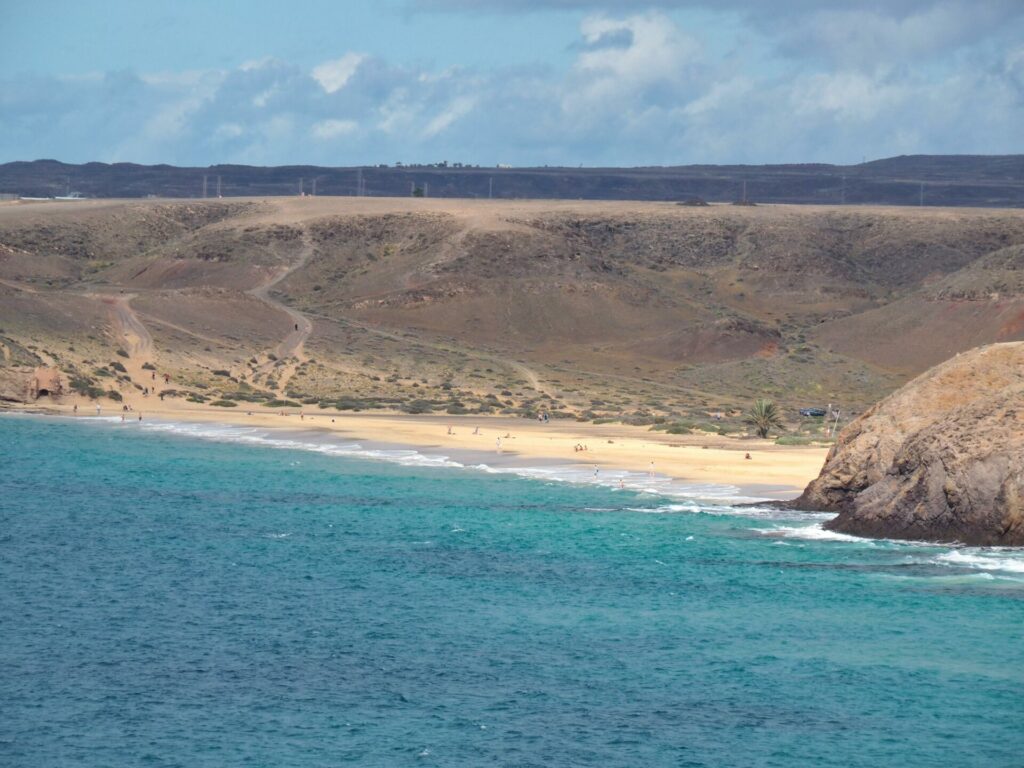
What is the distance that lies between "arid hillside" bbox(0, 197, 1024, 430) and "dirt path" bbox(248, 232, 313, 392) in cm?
29

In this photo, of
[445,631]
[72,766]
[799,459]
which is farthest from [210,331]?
[72,766]

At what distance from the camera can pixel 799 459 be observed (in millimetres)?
53406

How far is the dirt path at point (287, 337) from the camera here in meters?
91.1

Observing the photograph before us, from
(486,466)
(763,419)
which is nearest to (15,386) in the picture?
(486,466)

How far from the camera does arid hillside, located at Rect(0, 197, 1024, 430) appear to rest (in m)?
89.1

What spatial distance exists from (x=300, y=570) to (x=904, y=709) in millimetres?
15852

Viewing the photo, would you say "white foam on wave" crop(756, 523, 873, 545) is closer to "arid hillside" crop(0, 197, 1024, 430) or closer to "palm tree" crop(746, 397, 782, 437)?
"palm tree" crop(746, 397, 782, 437)

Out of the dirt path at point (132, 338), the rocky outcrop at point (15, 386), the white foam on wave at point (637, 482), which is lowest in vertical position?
the white foam on wave at point (637, 482)

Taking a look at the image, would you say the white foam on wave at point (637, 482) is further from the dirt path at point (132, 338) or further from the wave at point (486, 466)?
the dirt path at point (132, 338)

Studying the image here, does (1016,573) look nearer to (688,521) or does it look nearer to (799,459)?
(688,521)

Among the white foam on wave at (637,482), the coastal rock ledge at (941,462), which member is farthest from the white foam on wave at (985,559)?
the white foam on wave at (637,482)

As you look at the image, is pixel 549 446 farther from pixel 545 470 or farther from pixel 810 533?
pixel 810 533

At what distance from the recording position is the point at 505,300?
12325cm

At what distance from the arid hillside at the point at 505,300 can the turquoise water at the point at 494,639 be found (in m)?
34.3
